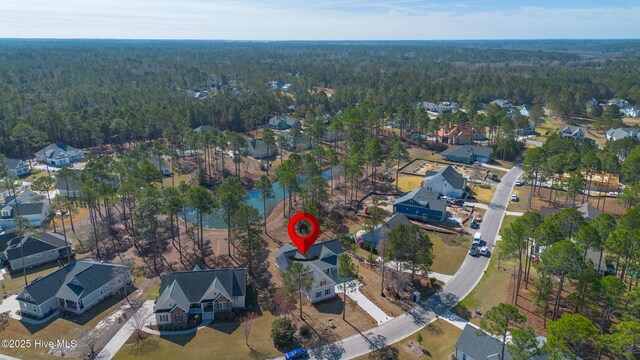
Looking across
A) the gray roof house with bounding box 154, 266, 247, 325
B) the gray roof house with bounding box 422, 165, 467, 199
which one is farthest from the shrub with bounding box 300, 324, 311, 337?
the gray roof house with bounding box 422, 165, 467, 199

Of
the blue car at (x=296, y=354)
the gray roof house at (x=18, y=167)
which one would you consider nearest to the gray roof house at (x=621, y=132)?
the blue car at (x=296, y=354)

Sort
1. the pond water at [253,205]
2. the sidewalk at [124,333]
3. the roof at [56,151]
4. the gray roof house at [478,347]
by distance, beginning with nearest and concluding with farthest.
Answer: the gray roof house at [478,347] → the sidewalk at [124,333] → the pond water at [253,205] → the roof at [56,151]

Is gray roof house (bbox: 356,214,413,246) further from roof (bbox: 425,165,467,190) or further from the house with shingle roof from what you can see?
roof (bbox: 425,165,467,190)

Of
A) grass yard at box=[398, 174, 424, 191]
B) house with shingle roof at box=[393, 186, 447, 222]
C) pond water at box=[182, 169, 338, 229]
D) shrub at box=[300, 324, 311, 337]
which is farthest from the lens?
grass yard at box=[398, 174, 424, 191]

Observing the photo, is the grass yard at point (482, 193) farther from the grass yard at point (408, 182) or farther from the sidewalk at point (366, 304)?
the sidewalk at point (366, 304)

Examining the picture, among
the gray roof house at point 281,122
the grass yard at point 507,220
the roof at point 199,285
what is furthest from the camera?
the gray roof house at point 281,122

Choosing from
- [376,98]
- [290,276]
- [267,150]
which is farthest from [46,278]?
[376,98]
